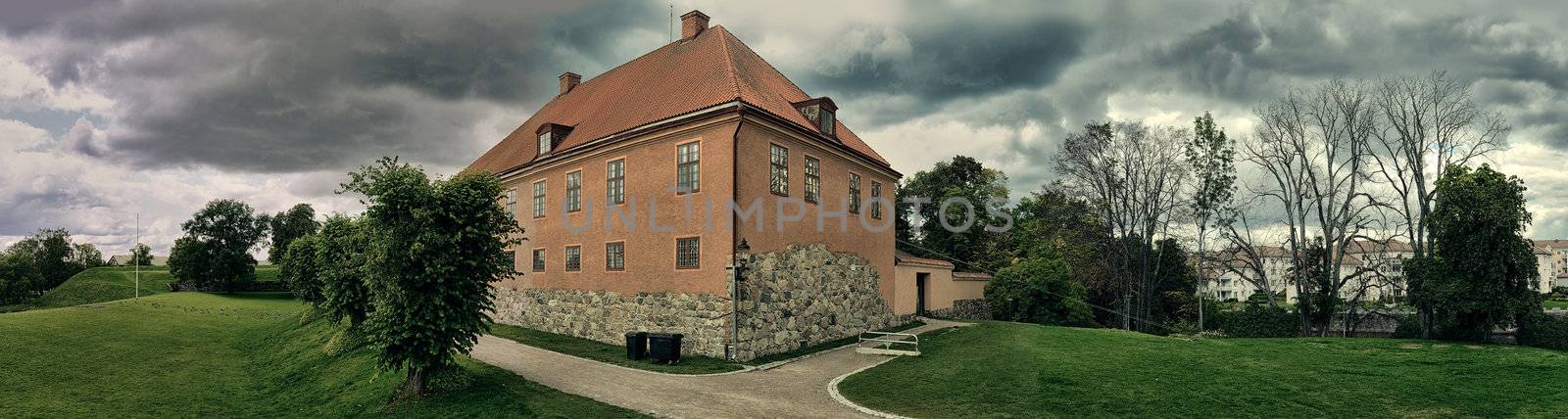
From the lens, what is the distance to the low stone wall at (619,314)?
20.0 metres

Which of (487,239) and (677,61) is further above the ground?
(677,61)

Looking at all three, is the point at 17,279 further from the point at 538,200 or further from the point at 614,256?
the point at 614,256

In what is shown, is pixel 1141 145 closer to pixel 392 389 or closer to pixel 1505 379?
pixel 1505 379

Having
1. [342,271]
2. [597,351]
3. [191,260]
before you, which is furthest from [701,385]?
[191,260]

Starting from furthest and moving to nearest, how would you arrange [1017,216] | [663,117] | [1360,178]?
[1017,216], [1360,178], [663,117]

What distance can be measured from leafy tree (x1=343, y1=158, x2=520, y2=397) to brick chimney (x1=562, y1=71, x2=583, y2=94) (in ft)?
70.2

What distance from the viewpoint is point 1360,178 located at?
32188mm

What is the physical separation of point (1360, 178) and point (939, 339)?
24.1 m

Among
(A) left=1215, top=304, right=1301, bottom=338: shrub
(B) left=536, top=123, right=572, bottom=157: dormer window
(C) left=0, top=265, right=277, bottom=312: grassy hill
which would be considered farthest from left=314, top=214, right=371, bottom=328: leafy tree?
(C) left=0, top=265, right=277, bottom=312: grassy hill

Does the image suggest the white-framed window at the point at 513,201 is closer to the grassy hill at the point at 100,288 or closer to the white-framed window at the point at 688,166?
the white-framed window at the point at 688,166

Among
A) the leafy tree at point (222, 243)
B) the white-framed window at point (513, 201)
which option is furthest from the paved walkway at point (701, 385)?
the leafy tree at point (222, 243)

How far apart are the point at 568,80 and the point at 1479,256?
40.0 metres

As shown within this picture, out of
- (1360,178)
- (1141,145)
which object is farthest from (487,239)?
(1360,178)

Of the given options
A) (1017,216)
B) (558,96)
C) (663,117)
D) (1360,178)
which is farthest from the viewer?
(1017,216)
